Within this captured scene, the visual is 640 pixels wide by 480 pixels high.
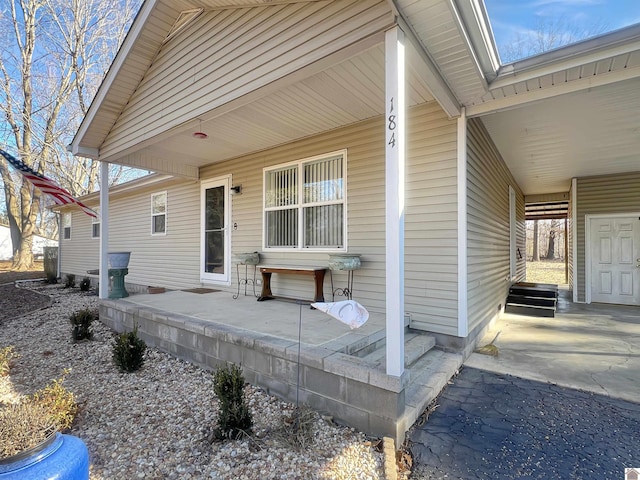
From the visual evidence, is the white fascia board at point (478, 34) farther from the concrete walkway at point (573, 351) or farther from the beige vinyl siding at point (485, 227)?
the concrete walkway at point (573, 351)

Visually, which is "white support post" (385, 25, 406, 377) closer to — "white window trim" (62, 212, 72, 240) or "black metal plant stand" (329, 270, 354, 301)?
"black metal plant stand" (329, 270, 354, 301)

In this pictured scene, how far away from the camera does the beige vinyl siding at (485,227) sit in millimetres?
4031

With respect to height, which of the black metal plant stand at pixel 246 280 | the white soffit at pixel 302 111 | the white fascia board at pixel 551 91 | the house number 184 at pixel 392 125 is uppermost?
the white soffit at pixel 302 111

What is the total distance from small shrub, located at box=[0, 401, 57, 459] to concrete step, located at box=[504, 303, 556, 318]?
275 inches

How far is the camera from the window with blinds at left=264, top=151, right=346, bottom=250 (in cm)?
485

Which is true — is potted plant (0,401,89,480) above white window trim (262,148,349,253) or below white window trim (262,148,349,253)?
below

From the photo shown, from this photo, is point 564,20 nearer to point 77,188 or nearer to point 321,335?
point 321,335

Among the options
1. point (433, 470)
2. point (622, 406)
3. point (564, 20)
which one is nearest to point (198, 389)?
point (433, 470)

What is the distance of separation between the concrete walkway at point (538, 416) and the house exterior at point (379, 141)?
1.81 feet

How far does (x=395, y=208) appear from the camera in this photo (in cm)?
228

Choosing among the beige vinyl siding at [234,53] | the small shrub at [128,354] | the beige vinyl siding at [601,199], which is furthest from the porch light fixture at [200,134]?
the beige vinyl siding at [601,199]

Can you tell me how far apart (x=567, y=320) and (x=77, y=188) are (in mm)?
20909

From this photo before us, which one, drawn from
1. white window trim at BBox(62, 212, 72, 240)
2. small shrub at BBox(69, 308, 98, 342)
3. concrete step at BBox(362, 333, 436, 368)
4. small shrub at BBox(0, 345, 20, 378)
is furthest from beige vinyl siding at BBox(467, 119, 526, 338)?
white window trim at BBox(62, 212, 72, 240)

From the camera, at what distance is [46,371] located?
3689 millimetres
